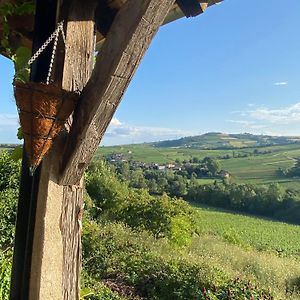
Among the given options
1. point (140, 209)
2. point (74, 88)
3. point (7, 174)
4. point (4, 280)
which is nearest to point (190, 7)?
point (74, 88)

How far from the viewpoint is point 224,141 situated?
365ft

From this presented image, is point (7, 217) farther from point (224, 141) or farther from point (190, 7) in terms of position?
point (224, 141)

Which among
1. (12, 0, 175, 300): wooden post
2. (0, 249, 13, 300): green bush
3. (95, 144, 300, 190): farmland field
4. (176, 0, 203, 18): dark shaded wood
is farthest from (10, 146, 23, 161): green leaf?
(95, 144, 300, 190): farmland field

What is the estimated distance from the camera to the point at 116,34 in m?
1.08

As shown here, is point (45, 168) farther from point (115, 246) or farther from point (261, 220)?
point (261, 220)

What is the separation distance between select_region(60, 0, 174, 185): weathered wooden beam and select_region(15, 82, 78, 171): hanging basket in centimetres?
5

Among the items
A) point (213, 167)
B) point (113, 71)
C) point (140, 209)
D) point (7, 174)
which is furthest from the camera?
point (213, 167)

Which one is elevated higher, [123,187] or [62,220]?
[62,220]

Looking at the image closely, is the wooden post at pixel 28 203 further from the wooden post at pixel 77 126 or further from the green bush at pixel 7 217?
the green bush at pixel 7 217

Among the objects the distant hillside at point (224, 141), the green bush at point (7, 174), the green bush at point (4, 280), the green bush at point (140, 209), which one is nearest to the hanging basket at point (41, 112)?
the green bush at point (4, 280)

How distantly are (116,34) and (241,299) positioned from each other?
6.31 meters

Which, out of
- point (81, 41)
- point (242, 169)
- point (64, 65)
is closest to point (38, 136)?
point (64, 65)

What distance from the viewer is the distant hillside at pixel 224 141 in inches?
4102

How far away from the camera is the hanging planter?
1.06m
